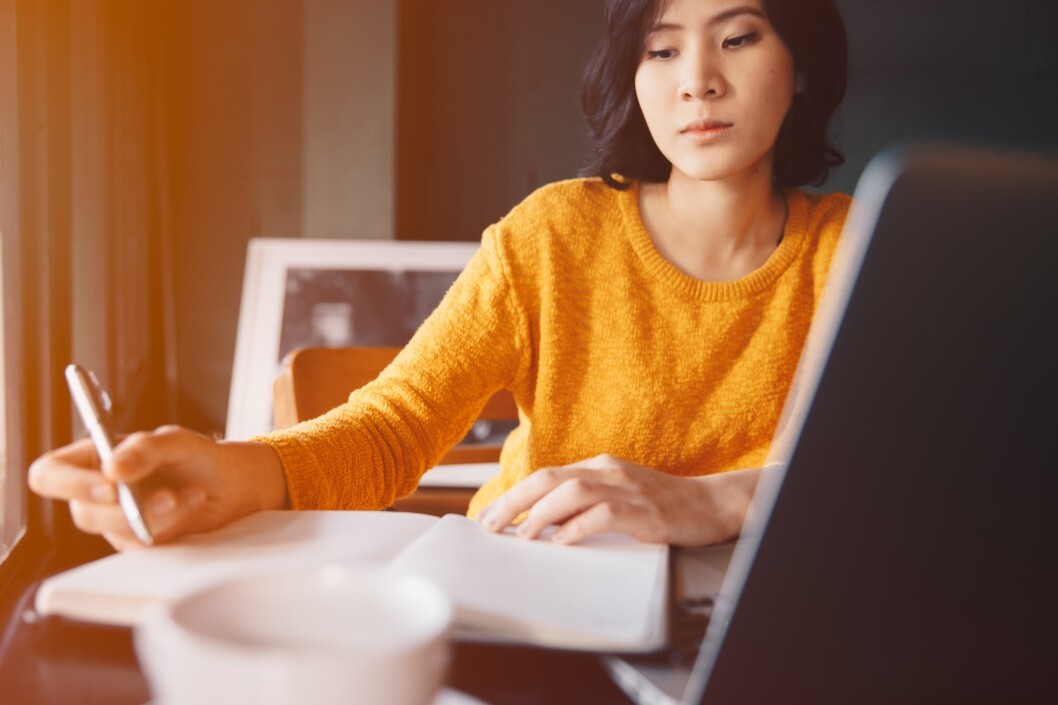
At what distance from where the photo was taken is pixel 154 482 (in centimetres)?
62

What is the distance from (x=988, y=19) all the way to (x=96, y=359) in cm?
241

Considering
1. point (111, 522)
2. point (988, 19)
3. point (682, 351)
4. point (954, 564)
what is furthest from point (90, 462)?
point (988, 19)

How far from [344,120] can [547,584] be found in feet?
7.63

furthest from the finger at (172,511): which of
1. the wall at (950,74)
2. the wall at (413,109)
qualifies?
the wall at (950,74)

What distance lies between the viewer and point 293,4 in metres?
2.71

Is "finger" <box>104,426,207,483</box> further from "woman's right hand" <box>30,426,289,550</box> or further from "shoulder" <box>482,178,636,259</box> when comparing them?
"shoulder" <box>482,178,636,259</box>

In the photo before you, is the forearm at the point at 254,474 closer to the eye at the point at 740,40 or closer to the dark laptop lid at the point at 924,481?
the dark laptop lid at the point at 924,481

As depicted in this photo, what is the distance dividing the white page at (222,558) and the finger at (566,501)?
0.24ft

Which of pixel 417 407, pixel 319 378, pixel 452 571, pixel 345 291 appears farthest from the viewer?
pixel 345 291

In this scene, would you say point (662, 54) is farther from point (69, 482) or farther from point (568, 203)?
point (69, 482)

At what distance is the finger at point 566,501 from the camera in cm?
64

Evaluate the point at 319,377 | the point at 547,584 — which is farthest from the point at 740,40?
the point at 547,584

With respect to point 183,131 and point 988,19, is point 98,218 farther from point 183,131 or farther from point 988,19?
point 988,19

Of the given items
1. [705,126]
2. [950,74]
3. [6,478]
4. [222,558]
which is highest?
[950,74]
